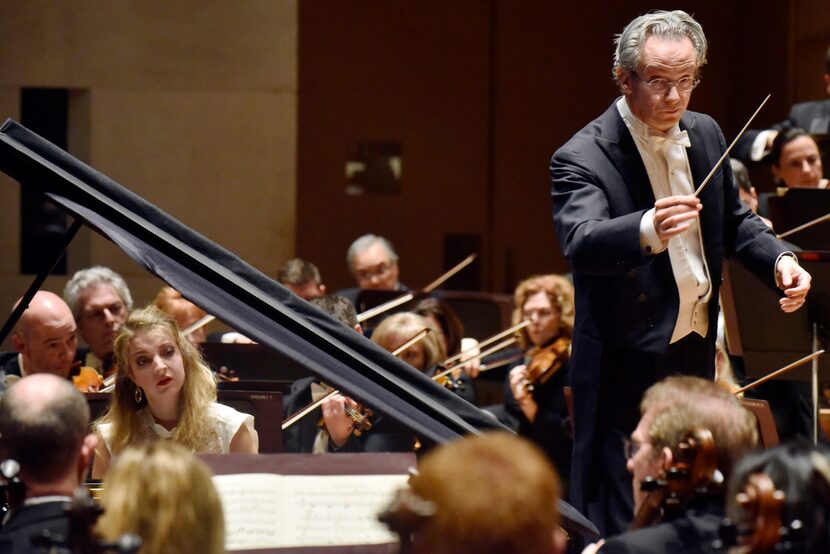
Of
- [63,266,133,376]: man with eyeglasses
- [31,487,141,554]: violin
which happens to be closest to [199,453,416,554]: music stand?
[31,487,141,554]: violin

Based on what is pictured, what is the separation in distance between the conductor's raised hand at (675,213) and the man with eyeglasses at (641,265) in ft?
0.68

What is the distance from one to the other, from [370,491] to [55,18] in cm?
559

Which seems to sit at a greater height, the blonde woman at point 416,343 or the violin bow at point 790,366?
the violin bow at point 790,366

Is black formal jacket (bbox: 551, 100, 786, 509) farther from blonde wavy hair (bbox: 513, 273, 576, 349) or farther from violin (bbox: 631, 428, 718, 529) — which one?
blonde wavy hair (bbox: 513, 273, 576, 349)

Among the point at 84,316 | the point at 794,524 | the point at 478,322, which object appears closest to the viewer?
the point at 794,524

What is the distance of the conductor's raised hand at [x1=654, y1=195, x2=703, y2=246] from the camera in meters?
2.91

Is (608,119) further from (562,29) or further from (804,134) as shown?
(562,29)

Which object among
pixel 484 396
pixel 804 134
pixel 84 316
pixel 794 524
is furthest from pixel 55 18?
pixel 794 524

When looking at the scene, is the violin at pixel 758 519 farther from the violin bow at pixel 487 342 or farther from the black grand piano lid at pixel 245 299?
the violin bow at pixel 487 342

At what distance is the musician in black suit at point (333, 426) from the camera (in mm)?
4926

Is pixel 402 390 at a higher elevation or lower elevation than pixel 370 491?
higher

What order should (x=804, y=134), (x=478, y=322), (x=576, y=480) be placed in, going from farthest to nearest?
(x=478, y=322)
(x=804, y=134)
(x=576, y=480)

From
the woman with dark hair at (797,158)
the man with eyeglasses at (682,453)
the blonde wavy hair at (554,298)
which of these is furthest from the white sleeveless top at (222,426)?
the woman with dark hair at (797,158)

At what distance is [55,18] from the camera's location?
751 centimetres
